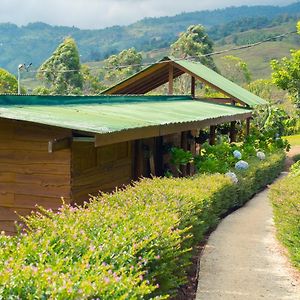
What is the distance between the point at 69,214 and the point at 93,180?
4650 mm

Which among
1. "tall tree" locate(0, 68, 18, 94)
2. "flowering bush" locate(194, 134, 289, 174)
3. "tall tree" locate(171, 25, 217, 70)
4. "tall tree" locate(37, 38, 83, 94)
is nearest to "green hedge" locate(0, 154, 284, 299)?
"flowering bush" locate(194, 134, 289, 174)

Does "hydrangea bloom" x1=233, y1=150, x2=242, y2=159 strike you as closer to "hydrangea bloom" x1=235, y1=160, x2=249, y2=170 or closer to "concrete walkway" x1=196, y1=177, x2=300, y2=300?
"hydrangea bloom" x1=235, y1=160, x2=249, y2=170

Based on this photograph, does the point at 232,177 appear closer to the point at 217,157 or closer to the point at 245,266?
the point at 217,157

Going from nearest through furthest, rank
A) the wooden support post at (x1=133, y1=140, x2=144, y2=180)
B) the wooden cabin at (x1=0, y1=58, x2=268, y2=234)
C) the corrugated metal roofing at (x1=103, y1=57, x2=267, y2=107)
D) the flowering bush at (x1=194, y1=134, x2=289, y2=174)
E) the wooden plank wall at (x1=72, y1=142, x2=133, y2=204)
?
1. the wooden cabin at (x1=0, y1=58, x2=268, y2=234)
2. the wooden plank wall at (x1=72, y1=142, x2=133, y2=204)
3. the wooden support post at (x1=133, y1=140, x2=144, y2=180)
4. the flowering bush at (x1=194, y1=134, x2=289, y2=174)
5. the corrugated metal roofing at (x1=103, y1=57, x2=267, y2=107)

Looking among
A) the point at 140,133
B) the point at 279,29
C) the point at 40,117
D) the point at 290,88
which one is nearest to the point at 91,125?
the point at 40,117

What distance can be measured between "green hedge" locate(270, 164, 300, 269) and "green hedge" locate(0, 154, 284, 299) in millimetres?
1358

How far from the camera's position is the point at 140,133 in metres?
10.3

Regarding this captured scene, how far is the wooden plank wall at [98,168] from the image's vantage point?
9.99 meters

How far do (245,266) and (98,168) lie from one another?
3.55m

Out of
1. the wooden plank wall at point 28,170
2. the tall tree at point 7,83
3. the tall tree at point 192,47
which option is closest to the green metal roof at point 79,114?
the wooden plank wall at point 28,170

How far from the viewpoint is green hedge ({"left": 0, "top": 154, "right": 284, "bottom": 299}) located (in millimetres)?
3838

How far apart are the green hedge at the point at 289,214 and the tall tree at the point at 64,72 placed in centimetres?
5150

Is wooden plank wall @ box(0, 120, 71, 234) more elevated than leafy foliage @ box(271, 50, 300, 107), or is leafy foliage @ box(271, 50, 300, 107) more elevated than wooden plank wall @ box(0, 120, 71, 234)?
leafy foliage @ box(271, 50, 300, 107)

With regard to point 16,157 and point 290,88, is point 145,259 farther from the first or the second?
point 290,88
